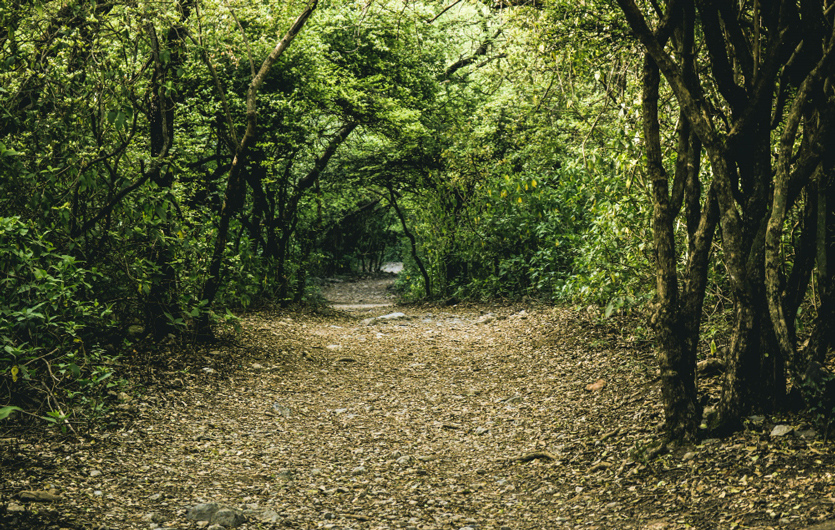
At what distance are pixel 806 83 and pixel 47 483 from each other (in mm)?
5526

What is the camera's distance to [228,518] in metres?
3.85

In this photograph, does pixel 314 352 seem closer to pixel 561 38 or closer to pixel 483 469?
pixel 483 469

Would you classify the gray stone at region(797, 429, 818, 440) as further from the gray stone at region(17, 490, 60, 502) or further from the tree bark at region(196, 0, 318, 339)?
the tree bark at region(196, 0, 318, 339)

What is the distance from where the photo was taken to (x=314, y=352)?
30.1 ft

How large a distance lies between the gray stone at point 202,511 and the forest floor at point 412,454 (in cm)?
1

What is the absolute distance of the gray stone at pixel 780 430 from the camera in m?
3.88

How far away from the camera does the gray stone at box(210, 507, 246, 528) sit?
12.5 ft

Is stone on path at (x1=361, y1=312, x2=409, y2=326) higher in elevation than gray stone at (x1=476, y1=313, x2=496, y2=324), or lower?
lower

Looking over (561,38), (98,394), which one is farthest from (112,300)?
(561,38)

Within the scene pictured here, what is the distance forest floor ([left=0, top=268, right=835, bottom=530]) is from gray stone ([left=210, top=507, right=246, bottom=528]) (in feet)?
0.11

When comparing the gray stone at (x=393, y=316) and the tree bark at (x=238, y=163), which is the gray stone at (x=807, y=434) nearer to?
the tree bark at (x=238, y=163)

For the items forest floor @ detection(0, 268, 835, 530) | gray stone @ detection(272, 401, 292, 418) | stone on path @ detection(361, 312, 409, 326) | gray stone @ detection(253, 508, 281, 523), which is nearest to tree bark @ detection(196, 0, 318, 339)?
forest floor @ detection(0, 268, 835, 530)

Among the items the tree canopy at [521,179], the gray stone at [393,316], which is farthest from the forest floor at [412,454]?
the gray stone at [393,316]

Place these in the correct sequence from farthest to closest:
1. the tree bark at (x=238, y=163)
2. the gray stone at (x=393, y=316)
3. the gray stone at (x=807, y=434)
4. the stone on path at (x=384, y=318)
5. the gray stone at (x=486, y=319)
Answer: the gray stone at (x=393, y=316) → the stone on path at (x=384, y=318) → the gray stone at (x=486, y=319) → the tree bark at (x=238, y=163) → the gray stone at (x=807, y=434)
